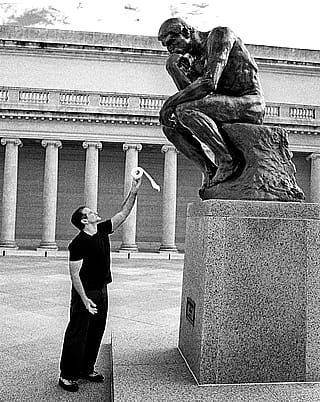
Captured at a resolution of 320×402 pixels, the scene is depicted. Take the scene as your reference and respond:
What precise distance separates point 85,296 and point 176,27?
3.86 m

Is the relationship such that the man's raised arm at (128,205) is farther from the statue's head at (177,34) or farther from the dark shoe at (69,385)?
the dark shoe at (69,385)

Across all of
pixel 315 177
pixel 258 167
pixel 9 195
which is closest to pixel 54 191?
pixel 9 195

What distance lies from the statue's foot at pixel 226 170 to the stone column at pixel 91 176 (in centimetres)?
2698

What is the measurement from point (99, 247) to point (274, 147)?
8.98 feet

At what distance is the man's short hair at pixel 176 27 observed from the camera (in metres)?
6.95

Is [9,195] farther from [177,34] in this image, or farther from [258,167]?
[258,167]

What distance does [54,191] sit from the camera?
111ft

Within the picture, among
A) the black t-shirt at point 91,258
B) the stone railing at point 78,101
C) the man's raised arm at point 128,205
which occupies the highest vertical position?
the stone railing at point 78,101

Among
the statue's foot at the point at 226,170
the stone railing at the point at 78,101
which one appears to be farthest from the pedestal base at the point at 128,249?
the statue's foot at the point at 226,170

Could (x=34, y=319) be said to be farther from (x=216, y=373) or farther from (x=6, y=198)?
(x=6, y=198)

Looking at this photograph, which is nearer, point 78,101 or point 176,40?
point 176,40

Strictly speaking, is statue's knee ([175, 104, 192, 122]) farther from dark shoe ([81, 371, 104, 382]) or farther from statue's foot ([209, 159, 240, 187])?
dark shoe ([81, 371, 104, 382])

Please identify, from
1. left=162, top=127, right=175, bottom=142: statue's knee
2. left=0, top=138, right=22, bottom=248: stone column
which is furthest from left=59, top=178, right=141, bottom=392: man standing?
left=0, top=138, right=22, bottom=248: stone column

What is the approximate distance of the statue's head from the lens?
274 inches
